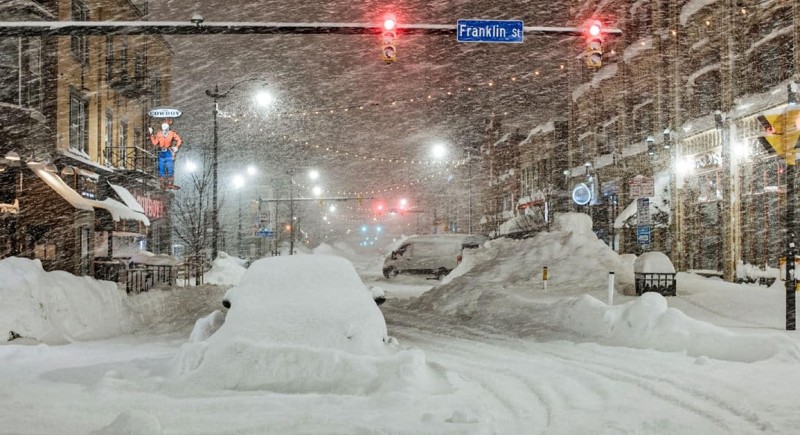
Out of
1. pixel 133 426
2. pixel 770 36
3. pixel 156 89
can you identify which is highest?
pixel 156 89

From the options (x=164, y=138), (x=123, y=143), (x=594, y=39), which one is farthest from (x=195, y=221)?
(x=594, y=39)

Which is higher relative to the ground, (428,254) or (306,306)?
(306,306)

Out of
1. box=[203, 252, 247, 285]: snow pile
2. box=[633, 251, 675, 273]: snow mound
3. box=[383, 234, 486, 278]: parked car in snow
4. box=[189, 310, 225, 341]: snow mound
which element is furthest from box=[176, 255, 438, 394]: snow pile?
box=[383, 234, 486, 278]: parked car in snow

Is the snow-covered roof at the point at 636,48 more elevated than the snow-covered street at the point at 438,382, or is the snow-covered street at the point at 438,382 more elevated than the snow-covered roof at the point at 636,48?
the snow-covered roof at the point at 636,48

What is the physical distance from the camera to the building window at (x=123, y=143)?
33.5 m

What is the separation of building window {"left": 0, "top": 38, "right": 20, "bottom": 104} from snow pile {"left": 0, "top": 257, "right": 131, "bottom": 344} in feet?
35.5

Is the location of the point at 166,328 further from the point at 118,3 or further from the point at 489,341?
the point at 118,3

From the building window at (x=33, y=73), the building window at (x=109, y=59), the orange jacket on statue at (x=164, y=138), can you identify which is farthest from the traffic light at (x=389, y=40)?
the orange jacket on statue at (x=164, y=138)

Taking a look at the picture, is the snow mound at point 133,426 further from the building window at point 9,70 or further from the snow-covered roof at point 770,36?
the snow-covered roof at point 770,36

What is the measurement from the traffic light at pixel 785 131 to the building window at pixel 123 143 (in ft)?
90.0

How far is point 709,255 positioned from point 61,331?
75.5 ft

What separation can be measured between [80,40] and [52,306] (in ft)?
60.6

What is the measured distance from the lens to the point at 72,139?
28.0 m

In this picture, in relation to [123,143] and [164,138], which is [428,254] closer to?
[164,138]
